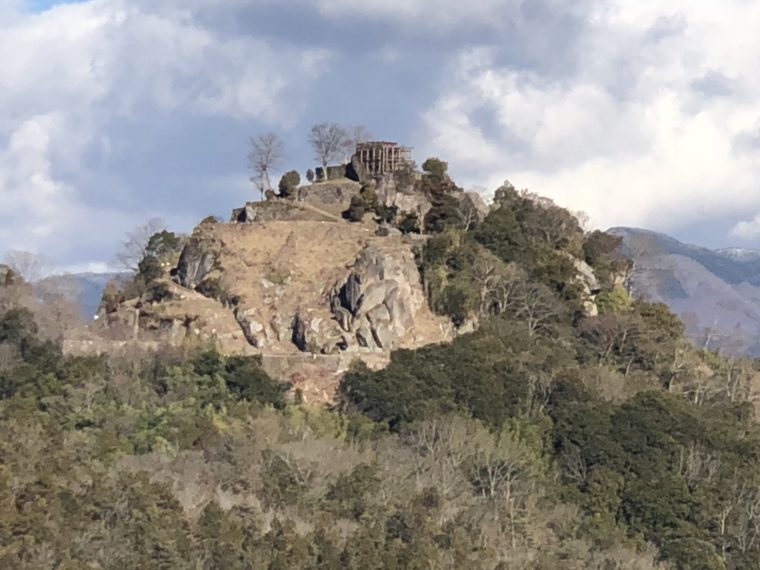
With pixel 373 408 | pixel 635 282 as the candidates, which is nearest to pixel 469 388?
pixel 373 408

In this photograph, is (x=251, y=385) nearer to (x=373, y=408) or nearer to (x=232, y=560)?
(x=373, y=408)

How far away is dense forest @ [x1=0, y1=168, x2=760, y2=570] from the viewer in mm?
42406

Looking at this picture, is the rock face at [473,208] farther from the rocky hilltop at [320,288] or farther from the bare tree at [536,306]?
the bare tree at [536,306]

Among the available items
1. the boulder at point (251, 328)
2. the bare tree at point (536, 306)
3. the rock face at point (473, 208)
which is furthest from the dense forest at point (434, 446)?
the boulder at point (251, 328)

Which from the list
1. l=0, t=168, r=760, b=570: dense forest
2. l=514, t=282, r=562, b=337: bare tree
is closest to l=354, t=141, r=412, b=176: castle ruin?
l=0, t=168, r=760, b=570: dense forest

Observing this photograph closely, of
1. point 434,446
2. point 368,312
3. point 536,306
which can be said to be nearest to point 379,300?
point 368,312

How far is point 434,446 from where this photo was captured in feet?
172

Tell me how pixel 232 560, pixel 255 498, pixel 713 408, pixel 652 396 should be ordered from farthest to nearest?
pixel 713 408
pixel 652 396
pixel 255 498
pixel 232 560

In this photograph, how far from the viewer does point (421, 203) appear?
210 feet

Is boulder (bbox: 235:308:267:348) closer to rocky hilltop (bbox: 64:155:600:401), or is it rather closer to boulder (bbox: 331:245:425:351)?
rocky hilltop (bbox: 64:155:600:401)

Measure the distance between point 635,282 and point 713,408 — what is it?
13975 mm

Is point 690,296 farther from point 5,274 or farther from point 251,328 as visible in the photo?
point 251,328

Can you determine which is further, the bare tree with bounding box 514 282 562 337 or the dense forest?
the bare tree with bounding box 514 282 562 337

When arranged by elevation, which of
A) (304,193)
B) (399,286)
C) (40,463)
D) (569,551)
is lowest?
(569,551)
